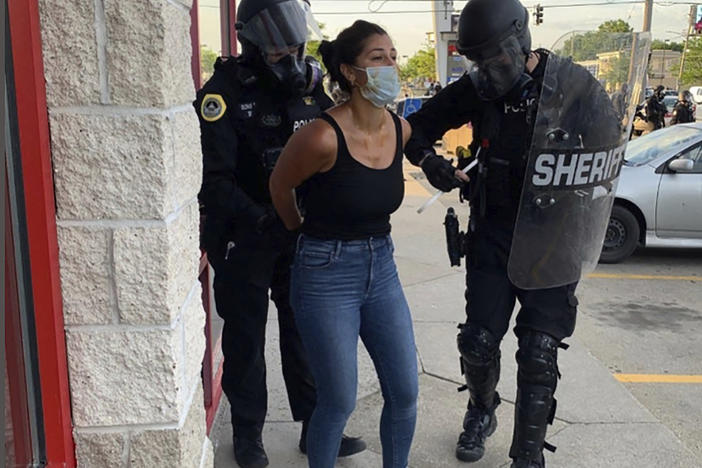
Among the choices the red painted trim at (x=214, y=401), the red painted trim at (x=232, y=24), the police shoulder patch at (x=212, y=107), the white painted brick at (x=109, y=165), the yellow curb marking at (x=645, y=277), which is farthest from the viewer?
the yellow curb marking at (x=645, y=277)

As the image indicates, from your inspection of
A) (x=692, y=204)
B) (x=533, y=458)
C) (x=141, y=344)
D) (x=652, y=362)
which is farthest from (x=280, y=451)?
(x=692, y=204)

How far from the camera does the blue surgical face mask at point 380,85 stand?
7.45 feet

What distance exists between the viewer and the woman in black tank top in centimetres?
224

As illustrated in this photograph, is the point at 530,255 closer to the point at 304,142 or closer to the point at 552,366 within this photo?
the point at 552,366

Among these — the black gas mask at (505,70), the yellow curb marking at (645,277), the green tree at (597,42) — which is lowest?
the yellow curb marking at (645,277)

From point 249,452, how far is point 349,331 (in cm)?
101

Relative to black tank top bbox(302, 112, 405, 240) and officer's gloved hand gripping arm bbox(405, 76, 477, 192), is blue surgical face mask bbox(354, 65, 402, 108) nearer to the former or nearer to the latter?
black tank top bbox(302, 112, 405, 240)

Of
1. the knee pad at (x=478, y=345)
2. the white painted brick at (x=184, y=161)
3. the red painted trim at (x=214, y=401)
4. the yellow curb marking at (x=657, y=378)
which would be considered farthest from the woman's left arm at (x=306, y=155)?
the yellow curb marking at (x=657, y=378)

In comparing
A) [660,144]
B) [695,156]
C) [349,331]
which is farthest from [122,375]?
[660,144]

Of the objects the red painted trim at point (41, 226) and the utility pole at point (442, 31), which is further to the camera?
the utility pole at point (442, 31)

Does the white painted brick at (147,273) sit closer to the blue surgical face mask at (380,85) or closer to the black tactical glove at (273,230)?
the blue surgical face mask at (380,85)

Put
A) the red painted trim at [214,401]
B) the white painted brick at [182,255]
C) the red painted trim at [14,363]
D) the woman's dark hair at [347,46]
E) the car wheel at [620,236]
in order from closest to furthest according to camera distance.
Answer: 1. the red painted trim at [14,363]
2. the white painted brick at [182,255]
3. the woman's dark hair at [347,46]
4. the red painted trim at [214,401]
5. the car wheel at [620,236]

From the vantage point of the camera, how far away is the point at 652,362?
14.6 feet

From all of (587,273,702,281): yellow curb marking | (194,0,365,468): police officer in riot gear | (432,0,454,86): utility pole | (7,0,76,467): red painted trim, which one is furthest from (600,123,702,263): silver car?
(432,0,454,86): utility pole
